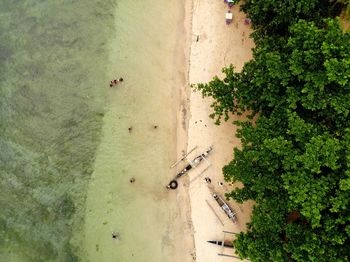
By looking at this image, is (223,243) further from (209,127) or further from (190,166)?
(209,127)

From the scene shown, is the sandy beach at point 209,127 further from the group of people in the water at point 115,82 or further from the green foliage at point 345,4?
the green foliage at point 345,4

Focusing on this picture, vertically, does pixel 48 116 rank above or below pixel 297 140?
above

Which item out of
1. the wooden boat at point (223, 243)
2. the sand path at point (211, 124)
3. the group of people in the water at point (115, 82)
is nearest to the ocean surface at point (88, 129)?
the group of people in the water at point (115, 82)

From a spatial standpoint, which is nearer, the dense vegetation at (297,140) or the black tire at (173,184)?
the dense vegetation at (297,140)

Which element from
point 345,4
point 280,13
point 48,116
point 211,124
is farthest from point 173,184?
point 345,4

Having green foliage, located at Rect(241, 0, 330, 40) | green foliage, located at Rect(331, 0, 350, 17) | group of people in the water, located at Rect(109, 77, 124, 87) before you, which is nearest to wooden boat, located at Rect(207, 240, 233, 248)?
group of people in the water, located at Rect(109, 77, 124, 87)

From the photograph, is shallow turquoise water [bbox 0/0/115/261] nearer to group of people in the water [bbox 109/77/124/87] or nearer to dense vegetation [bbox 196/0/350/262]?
group of people in the water [bbox 109/77/124/87]
